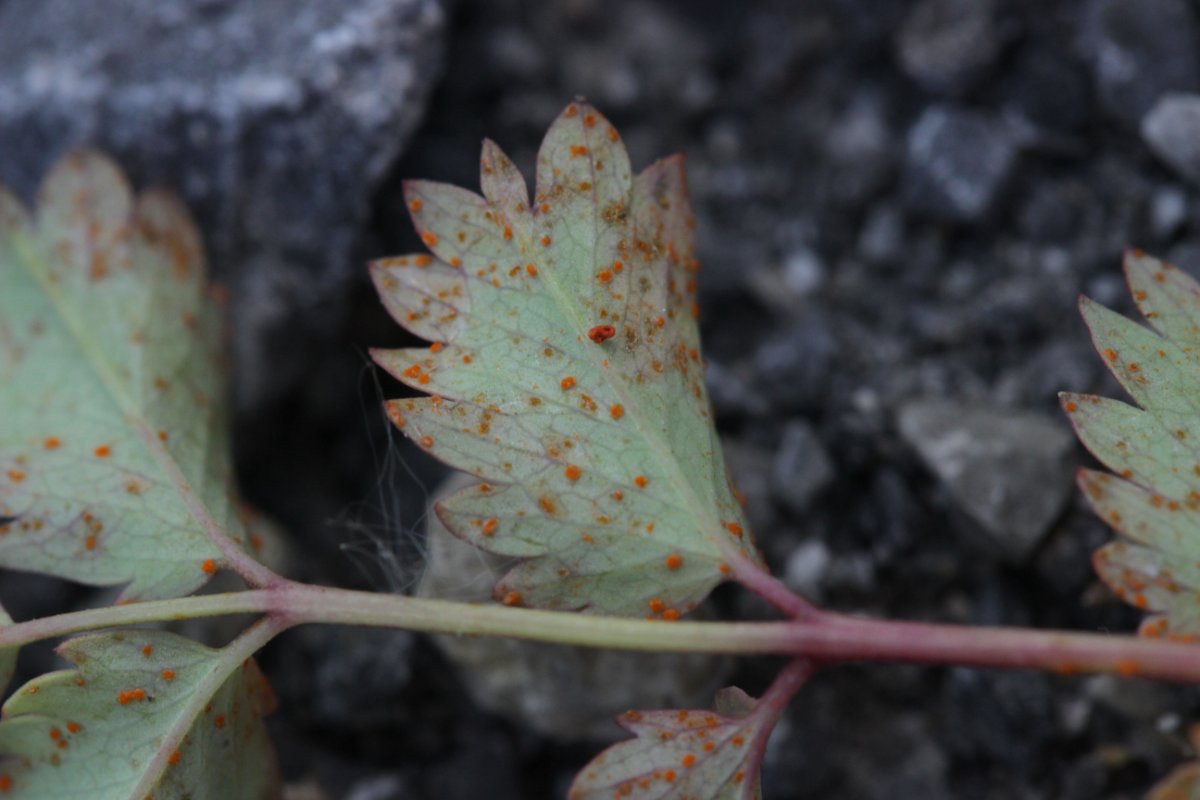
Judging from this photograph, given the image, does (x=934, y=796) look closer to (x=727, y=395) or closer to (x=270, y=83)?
(x=727, y=395)

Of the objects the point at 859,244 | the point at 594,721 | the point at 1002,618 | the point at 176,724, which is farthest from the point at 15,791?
the point at 859,244

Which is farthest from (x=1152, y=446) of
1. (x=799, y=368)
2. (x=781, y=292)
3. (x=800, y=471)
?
(x=781, y=292)

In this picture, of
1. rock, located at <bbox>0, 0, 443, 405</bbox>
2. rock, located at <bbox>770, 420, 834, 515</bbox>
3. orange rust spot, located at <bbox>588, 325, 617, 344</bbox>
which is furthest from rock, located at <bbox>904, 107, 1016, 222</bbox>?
rock, located at <bbox>0, 0, 443, 405</bbox>

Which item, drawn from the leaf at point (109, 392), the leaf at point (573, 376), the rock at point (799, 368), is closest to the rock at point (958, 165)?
the rock at point (799, 368)

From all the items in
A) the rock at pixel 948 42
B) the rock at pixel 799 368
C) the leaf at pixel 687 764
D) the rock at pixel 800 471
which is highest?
the rock at pixel 948 42

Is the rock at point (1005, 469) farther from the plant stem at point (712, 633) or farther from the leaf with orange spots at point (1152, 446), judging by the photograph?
the plant stem at point (712, 633)
